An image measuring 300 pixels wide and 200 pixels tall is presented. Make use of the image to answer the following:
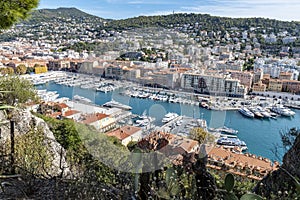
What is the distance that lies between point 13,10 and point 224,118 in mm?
1821

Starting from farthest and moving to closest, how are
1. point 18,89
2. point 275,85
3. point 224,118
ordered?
1. point 275,85
2. point 18,89
3. point 224,118

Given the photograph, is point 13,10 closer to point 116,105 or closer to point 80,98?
point 80,98

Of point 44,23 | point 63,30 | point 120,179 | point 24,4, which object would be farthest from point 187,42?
point 44,23

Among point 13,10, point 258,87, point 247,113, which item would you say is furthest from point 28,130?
point 258,87

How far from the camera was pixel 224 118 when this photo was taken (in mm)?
1562

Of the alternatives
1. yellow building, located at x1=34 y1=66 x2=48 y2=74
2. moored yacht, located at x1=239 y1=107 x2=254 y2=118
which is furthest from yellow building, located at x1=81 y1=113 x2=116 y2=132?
yellow building, located at x1=34 y1=66 x2=48 y2=74

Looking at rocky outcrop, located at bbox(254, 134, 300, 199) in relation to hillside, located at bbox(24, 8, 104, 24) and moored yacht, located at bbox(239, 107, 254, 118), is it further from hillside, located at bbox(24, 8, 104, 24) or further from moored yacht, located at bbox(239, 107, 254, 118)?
hillside, located at bbox(24, 8, 104, 24)

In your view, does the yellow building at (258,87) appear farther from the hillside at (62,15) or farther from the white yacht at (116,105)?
the hillside at (62,15)

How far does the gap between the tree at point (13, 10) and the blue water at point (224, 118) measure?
88 centimetres

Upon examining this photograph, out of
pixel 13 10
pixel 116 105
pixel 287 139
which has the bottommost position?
pixel 287 139

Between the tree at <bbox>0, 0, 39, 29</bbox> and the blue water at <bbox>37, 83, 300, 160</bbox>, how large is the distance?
0.88m

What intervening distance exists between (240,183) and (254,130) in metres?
13.0

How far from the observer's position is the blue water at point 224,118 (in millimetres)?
1351

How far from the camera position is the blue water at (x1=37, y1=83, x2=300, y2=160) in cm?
135
